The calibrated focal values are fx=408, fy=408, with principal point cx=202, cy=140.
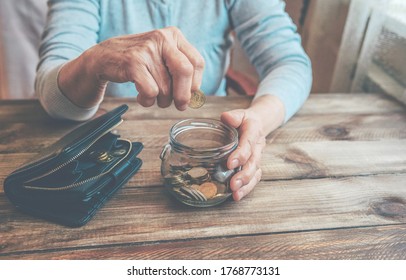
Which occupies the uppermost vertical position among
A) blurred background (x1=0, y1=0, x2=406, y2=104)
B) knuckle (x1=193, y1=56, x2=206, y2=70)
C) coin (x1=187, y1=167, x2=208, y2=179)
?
knuckle (x1=193, y1=56, x2=206, y2=70)

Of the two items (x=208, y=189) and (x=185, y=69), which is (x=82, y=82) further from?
(x=208, y=189)

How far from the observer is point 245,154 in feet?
2.48

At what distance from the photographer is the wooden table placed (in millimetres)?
662

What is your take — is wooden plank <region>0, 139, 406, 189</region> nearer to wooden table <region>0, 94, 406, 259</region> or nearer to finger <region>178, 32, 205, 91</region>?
wooden table <region>0, 94, 406, 259</region>

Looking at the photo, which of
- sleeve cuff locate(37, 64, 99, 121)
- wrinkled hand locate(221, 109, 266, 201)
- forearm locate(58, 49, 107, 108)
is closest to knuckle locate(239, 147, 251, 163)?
wrinkled hand locate(221, 109, 266, 201)

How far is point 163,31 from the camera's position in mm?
803

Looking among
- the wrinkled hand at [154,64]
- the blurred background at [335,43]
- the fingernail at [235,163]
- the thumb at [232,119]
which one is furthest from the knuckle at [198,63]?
the blurred background at [335,43]

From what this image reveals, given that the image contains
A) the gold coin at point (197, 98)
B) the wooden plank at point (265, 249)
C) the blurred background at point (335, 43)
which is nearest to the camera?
the wooden plank at point (265, 249)

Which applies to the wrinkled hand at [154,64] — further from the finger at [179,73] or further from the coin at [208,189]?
the coin at [208,189]

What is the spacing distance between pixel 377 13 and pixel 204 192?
111 cm

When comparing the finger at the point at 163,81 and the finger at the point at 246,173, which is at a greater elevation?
the finger at the point at 163,81

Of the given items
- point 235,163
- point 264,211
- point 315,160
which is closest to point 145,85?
point 235,163

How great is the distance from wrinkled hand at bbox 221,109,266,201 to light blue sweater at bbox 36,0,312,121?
0.98 feet

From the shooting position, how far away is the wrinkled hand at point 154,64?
77 centimetres
